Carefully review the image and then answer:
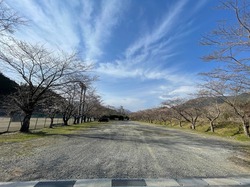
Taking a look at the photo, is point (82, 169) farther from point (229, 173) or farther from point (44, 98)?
point (44, 98)

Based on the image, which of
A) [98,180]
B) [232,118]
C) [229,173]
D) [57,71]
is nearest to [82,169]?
[98,180]

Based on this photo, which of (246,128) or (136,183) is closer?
(136,183)

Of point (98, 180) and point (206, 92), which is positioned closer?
point (98, 180)

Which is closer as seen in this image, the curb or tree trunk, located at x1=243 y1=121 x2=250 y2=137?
the curb

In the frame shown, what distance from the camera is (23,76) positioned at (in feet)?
53.2

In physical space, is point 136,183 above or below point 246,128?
below

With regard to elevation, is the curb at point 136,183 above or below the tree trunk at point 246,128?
below

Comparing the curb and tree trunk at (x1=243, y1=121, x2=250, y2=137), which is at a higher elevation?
tree trunk at (x1=243, y1=121, x2=250, y2=137)

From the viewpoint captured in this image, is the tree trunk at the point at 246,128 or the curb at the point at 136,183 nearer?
the curb at the point at 136,183

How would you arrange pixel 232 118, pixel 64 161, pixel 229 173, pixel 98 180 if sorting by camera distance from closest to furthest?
1. pixel 98 180
2. pixel 229 173
3. pixel 64 161
4. pixel 232 118

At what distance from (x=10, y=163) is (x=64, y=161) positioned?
4.80 ft

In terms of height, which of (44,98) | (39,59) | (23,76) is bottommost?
(44,98)

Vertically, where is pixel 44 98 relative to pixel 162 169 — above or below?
above

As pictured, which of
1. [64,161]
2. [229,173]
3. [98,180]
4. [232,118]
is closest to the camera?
[98,180]
